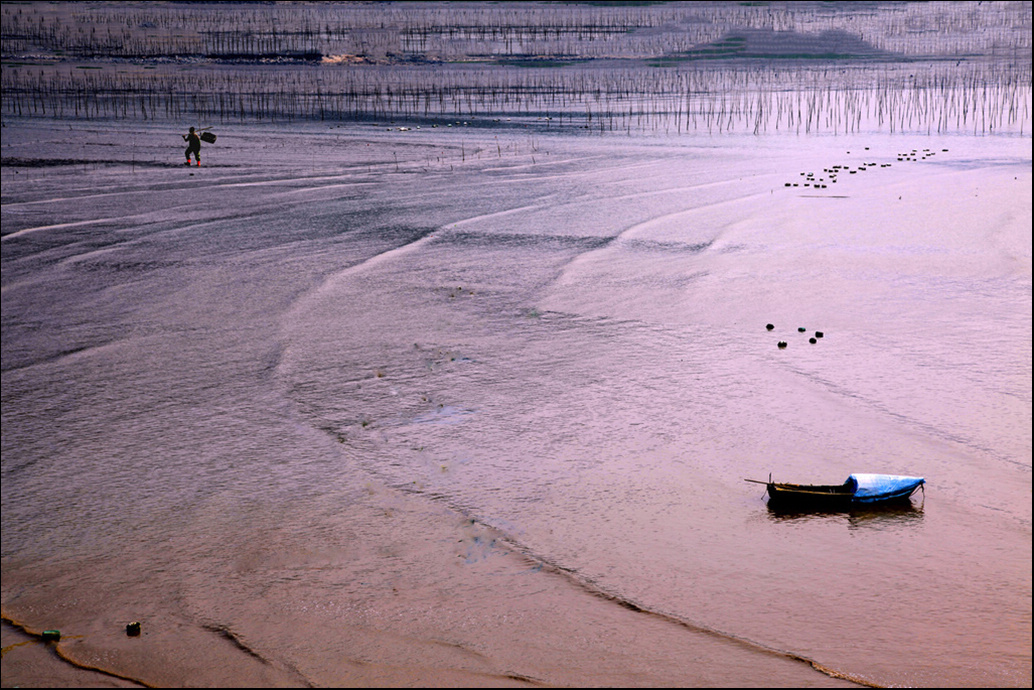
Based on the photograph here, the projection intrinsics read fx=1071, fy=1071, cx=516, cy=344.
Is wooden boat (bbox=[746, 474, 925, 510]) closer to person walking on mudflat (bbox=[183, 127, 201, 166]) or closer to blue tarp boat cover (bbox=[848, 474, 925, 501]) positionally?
blue tarp boat cover (bbox=[848, 474, 925, 501])

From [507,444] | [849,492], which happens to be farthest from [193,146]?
[849,492]

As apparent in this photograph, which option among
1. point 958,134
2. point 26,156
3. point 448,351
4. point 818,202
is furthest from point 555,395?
point 958,134

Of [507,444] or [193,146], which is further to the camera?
[193,146]

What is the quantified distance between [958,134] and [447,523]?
1646 inches

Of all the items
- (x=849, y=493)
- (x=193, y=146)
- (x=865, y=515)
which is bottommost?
(x=865, y=515)

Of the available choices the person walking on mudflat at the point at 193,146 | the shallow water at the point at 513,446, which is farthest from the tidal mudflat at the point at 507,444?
the person walking on mudflat at the point at 193,146

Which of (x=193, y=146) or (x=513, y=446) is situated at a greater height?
(x=193, y=146)

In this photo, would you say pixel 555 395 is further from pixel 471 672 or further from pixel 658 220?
pixel 658 220

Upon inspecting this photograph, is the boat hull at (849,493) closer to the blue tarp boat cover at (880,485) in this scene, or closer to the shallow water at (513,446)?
the blue tarp boat cover at (880,485)

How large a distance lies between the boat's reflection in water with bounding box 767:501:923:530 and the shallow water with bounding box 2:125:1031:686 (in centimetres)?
6

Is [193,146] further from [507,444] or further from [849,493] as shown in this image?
[849,493]

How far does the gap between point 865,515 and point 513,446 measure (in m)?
4.03

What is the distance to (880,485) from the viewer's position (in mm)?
11062

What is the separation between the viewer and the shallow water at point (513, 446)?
29.2ft
